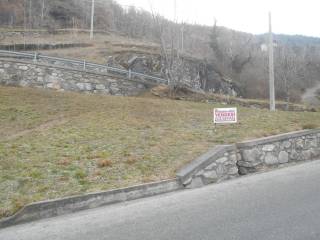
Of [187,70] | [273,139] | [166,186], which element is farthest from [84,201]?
[187,70]

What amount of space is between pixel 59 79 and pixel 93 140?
12.5 metres

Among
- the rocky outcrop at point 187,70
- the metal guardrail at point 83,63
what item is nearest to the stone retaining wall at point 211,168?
the rocky outcrop at point 187,70

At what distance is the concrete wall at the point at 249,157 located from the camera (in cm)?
803

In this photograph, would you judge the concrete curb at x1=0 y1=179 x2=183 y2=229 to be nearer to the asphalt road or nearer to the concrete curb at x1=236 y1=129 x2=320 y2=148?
the asphalt road

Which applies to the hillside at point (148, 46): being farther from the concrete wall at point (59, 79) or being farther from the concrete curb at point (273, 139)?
the concrete curb at point (273, 139)

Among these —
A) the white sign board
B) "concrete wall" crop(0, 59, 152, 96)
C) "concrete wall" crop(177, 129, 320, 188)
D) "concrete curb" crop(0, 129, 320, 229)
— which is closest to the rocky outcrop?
"concrete wall" crop(0, 59, 152, 96)

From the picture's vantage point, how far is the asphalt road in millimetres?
5062

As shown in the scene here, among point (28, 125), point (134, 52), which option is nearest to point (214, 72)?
point (134, 52)

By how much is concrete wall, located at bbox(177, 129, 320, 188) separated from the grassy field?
469mm

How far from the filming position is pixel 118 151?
30.9ft

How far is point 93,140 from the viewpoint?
10758mm

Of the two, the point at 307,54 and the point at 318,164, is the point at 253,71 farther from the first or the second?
the point at 318,164

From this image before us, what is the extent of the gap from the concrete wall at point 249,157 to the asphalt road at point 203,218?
0.60 m

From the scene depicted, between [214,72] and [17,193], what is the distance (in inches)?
1335
